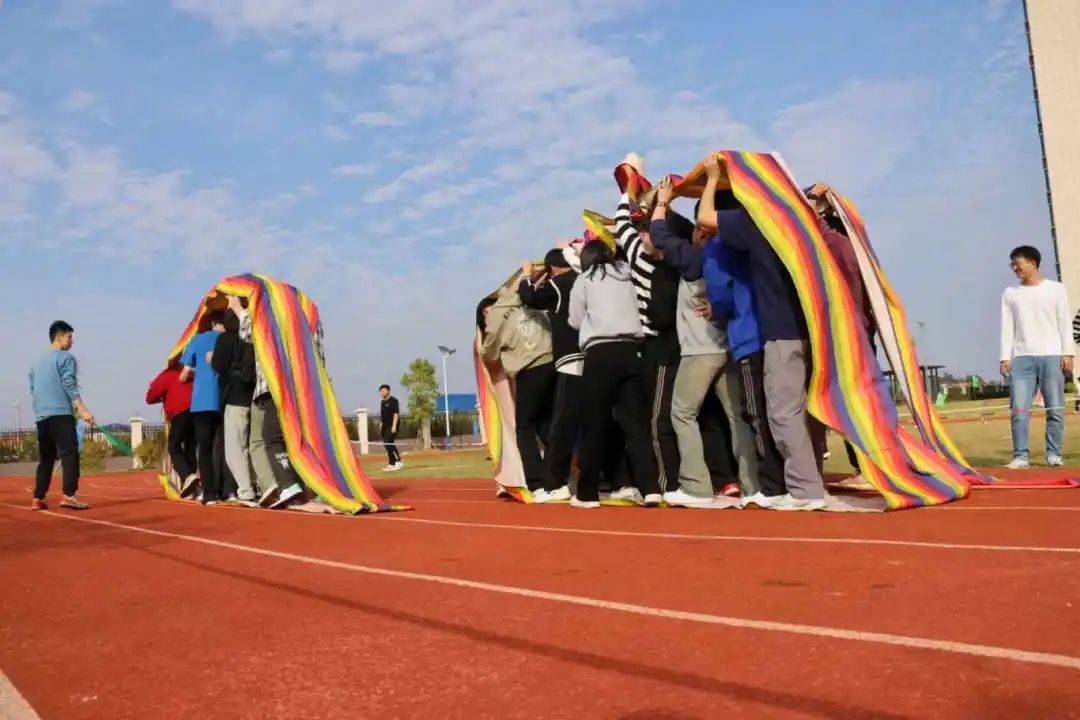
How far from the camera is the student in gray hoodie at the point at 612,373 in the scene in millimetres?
7172

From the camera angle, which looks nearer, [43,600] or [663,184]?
[43,600]

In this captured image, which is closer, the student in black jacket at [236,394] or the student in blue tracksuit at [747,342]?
the student in blue tracksuit at [747,342]

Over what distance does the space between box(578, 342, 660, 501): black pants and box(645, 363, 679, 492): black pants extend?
3.3 inches

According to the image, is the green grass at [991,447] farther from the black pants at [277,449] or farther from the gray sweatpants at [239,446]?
the gray sweatpants at [239,446]

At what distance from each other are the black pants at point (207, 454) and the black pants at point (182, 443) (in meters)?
0.85

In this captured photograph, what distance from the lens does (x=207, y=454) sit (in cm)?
995

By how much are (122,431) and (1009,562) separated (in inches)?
1378

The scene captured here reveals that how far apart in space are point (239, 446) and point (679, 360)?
458 cm

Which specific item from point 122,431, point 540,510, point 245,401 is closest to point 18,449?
point 122,431

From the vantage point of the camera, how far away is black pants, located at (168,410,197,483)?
10.8 m

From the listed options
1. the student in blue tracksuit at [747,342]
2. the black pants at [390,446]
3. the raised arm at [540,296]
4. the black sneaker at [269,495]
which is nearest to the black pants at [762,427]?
the student in blue tracksuit at [747,342]

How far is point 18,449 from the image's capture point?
35.5 meters

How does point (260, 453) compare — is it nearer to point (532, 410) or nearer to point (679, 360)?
point (532, 410)

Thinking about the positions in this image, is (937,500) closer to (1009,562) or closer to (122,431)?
(1009,562)
